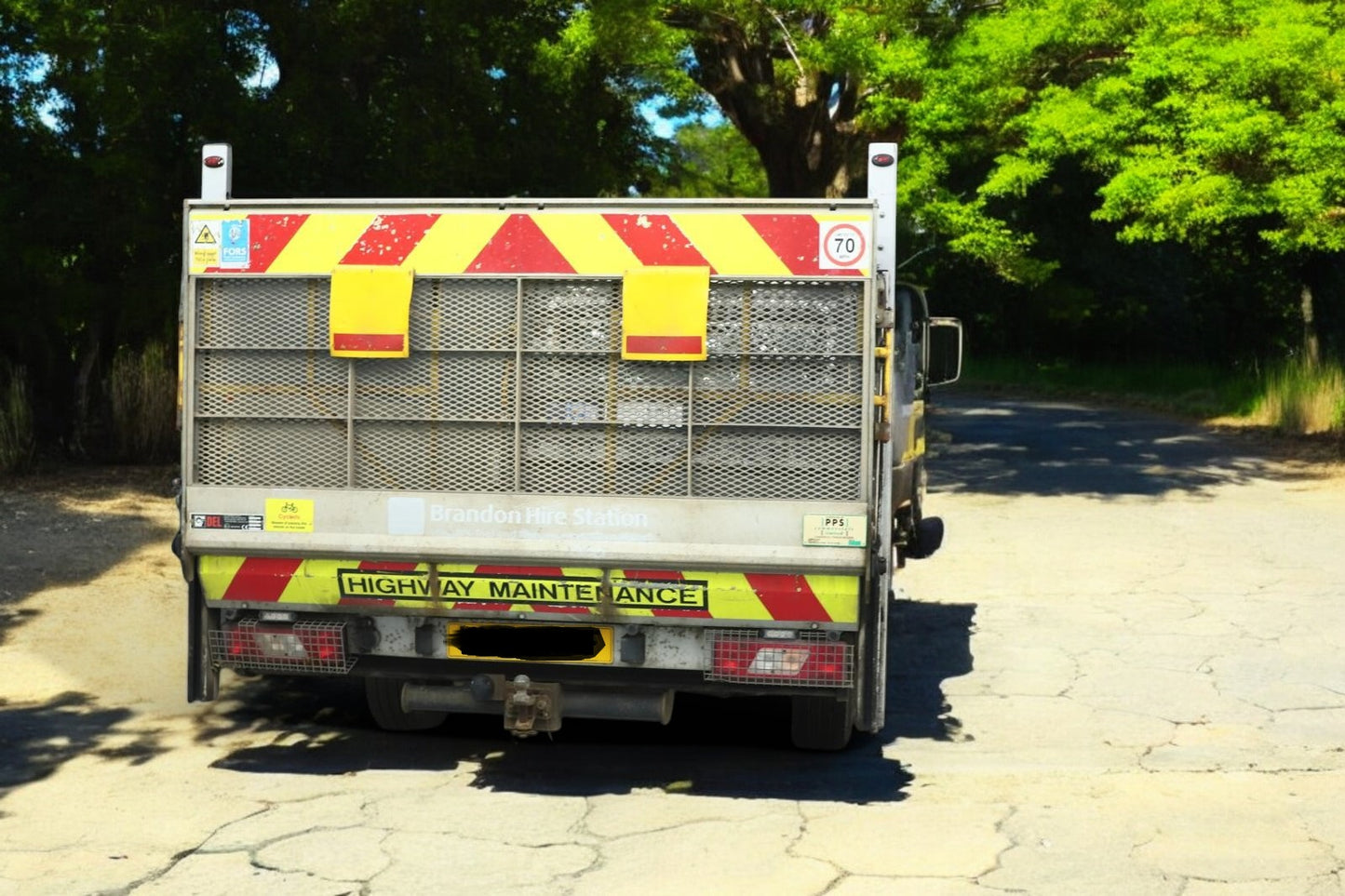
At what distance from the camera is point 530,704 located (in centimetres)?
683

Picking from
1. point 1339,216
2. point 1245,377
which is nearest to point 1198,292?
point 1245,377

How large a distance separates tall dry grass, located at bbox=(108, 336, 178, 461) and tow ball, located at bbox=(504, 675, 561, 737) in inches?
461

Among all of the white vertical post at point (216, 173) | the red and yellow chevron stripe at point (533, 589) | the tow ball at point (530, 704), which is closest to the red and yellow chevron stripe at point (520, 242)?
the white vertical post at point (216, 173)

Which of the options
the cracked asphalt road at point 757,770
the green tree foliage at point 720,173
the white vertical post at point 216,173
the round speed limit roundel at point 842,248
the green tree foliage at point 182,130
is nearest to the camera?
the cracked asphalt road at point 757,770

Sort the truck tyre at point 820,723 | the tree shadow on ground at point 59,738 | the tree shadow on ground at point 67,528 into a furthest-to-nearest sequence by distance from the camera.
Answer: the tree shadow on ground at point 67,528, the truck tyre at point 820,723, the tree shadow on ground at point 59,738

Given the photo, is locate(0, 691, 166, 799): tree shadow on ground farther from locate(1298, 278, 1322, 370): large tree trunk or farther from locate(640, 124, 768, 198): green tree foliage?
locate(640, 124, 768, 198): green tree foliage

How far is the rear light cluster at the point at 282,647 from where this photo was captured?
22.7 feet

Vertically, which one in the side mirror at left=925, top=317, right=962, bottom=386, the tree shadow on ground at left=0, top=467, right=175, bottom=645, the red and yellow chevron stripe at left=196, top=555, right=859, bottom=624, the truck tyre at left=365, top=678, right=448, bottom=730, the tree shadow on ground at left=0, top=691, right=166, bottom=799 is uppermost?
the side mirror at left=925, top=317, right=962, bottom=386

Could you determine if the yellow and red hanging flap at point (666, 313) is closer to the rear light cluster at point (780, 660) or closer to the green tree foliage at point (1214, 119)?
the rear light cluster at point (780, 660)

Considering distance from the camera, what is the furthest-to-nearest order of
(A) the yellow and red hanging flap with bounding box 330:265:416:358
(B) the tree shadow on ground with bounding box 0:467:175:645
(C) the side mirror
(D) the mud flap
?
(B) the tree shadow on ground with bounding box 0:467:175:645, (C) the side mirror, (D) the mud flap, (A) the yellow and red hanging flap with bounding box 330:265:416:358

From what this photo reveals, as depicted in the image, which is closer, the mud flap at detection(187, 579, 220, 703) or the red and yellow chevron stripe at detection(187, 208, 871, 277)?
the red and yellow chevron stripe at detection(187, 208, 871, 277)

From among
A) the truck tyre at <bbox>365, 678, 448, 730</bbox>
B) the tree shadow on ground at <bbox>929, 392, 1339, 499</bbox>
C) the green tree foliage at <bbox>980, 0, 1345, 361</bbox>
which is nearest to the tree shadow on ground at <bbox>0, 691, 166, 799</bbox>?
the truck tyre at <bbox>365, 678, 448, 730</bbox>

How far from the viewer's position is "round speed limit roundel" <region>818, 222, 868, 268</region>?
21.6 feet

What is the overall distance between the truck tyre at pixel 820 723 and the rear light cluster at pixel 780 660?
0.79m
